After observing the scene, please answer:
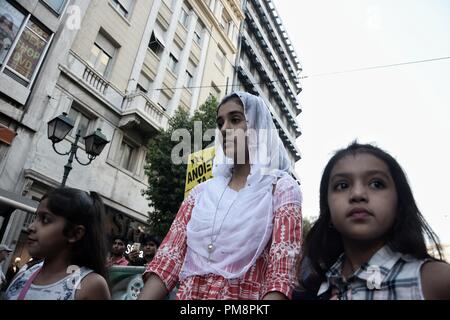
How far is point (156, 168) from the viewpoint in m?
9.80

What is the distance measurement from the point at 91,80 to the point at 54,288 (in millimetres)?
10955

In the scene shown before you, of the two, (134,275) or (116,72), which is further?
(116,72)

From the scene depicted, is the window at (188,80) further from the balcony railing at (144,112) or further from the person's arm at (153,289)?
the person's arm at (153,289)

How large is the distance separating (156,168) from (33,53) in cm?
512

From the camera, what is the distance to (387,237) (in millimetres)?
1115

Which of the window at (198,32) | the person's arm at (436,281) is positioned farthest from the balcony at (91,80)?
the person's arm at (436,281)

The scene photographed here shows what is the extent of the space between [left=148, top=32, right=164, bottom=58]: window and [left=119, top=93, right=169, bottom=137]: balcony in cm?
328

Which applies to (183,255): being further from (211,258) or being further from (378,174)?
(378,174)

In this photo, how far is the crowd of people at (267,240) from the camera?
3.38 ft

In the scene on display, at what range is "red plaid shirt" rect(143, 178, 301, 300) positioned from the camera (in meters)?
1.04

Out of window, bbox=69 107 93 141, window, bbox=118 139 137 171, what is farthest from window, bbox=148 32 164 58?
window, bbox=69 107 93 141

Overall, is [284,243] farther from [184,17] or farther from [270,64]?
[270,64]

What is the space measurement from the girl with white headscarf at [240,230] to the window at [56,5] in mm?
11149

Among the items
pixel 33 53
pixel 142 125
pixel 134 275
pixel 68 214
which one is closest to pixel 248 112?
pixel 68 214
